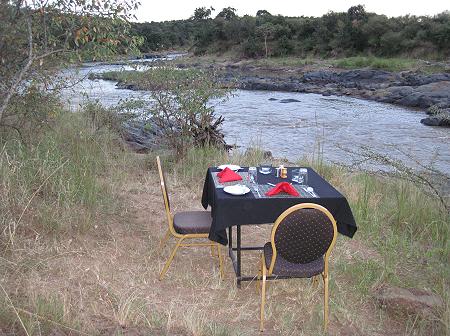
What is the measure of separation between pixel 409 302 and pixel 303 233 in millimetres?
1107

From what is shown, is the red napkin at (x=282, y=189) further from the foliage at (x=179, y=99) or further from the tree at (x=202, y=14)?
the tree at (x=202, y=14)

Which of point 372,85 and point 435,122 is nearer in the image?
point 435,122

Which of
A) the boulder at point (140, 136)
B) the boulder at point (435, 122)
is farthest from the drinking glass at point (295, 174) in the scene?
the boulder at point (435, 122)

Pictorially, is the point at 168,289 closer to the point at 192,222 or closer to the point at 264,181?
the point at 192,222

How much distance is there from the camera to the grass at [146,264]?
3.48m

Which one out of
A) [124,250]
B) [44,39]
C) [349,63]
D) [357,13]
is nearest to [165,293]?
[124,250]

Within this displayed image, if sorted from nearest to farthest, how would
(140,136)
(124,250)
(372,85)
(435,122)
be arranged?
(124,250), (140,136), (435,122), (372,85)

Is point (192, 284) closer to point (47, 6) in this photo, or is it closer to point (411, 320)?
point (411, 320)

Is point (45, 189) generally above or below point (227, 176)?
below

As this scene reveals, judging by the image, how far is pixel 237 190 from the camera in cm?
398

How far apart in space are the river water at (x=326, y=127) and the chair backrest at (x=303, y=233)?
522cm

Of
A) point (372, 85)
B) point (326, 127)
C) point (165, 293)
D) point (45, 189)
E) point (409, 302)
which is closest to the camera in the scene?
point (409, 302)

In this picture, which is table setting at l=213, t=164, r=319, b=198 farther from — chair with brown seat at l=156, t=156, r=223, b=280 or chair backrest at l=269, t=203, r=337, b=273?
chair backrest at l=269, t=203, r=337, b=273

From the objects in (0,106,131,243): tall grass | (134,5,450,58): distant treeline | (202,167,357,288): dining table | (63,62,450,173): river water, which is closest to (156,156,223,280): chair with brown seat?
(202,167,357,288): dining table
